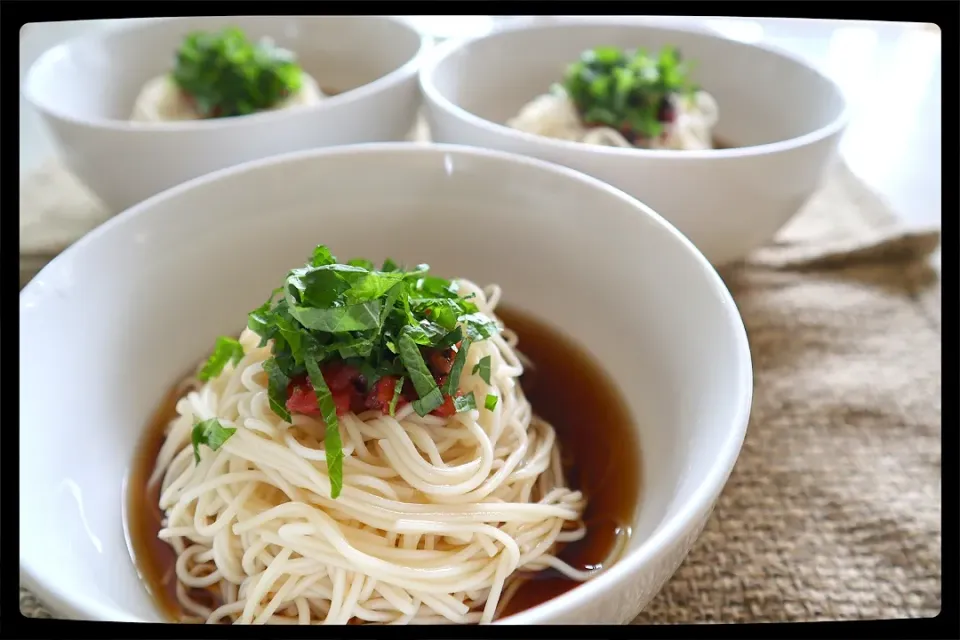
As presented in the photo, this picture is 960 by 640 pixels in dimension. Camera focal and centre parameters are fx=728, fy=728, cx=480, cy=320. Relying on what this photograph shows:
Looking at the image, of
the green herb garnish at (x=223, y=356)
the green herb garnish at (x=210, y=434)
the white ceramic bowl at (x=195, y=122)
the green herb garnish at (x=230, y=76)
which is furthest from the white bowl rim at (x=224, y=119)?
the green herb garnish at (x=210, y=434)

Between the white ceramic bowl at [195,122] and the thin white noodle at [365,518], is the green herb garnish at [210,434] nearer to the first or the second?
the thin white noodle at [365,518]

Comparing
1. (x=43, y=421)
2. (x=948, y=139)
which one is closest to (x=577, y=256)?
(x=948, y=139)

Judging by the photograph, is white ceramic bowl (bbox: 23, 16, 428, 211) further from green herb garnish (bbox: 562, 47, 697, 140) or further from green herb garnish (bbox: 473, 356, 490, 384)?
green herb garnish (bbox: 473, 356, 490, 384)

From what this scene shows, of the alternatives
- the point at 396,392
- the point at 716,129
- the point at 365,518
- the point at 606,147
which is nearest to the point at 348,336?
the point at 396,392

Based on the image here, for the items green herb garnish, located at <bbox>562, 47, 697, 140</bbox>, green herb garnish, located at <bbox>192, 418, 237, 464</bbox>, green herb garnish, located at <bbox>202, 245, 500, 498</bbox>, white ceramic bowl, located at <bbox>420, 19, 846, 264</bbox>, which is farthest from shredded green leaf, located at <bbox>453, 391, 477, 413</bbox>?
Result: green herb garnish, located at <bbox>562, 47, 697, 140</bbox>

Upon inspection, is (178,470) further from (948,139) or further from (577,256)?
(948,139)

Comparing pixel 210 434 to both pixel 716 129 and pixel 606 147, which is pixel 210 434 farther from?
pixel 716 129
